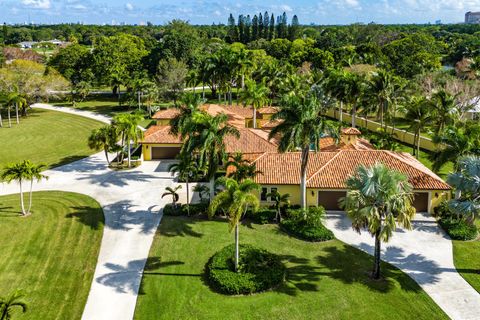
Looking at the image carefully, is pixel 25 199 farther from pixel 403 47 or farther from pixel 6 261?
pixel 403 47

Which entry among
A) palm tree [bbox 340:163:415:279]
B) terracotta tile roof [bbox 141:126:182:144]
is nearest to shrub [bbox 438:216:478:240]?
palm tree [bbox 340:163:415:279]

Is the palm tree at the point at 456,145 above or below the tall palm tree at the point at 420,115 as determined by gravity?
below

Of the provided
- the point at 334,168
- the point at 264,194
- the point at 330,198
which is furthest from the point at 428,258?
the point at 264,194

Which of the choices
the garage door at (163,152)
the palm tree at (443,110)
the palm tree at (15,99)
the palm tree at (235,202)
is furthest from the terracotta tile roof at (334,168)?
the palm tree at (15,99)

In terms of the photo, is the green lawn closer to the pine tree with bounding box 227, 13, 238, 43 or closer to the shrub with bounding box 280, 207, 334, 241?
the shrub with bounding box 280, 207, 334, 241

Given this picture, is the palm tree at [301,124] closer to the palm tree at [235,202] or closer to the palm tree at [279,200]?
the palm tree at [279,200]

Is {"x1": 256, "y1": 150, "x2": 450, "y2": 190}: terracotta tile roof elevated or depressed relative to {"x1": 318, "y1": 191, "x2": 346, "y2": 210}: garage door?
elevated
